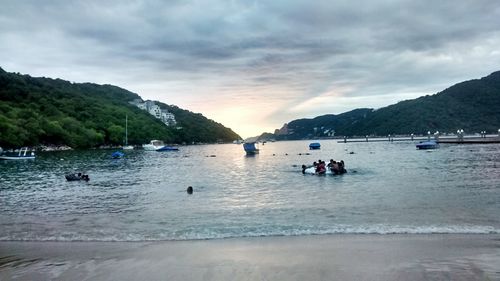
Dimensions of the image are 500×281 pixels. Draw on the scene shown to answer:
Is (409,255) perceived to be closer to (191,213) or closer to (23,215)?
(191,213)

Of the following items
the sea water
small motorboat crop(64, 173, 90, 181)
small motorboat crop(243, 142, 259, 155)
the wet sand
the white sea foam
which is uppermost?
small motorboat crop(243, 142, 259, 155)

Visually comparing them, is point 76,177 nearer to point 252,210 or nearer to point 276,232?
point 252,210

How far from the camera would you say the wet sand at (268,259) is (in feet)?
36.3

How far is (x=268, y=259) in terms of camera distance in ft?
41.7

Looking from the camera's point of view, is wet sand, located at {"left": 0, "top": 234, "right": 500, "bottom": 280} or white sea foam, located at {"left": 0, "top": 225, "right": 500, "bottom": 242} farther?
white sea foam, located at {"left": 0, "top": 225, "right": 500, "bottom": 242}

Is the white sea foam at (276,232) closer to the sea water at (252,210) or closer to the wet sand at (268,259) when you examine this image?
the sea water at (252,210)

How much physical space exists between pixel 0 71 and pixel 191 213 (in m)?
215

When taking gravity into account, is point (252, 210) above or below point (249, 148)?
below

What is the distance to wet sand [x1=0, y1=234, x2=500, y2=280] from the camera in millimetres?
11055

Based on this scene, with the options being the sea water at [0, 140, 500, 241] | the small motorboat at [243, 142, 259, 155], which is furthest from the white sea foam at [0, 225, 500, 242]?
the small motorboat at [243, 142, 259, 155]

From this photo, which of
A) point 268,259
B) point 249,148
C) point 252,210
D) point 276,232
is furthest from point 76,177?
point 249,148

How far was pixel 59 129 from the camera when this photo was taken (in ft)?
536

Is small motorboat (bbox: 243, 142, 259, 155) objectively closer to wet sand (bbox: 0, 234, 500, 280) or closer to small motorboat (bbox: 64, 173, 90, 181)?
small motorboat (bbox: 64, 173, 90, 181)

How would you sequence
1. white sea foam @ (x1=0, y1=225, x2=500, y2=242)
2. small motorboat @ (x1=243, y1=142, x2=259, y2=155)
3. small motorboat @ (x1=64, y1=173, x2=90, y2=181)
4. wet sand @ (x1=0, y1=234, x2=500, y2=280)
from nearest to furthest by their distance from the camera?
1. wet sand @ (x1=0, y1=234, x2=500, y2=280)
2. white sea foam @ (x1=0, y1=225, x2=500, y2=242)
3. small motorboat @ (x1=64, y1=173, x2=90, y2=181)
4. small motorboat @ (x1=243, y1=142, x2=259, y2=155)
